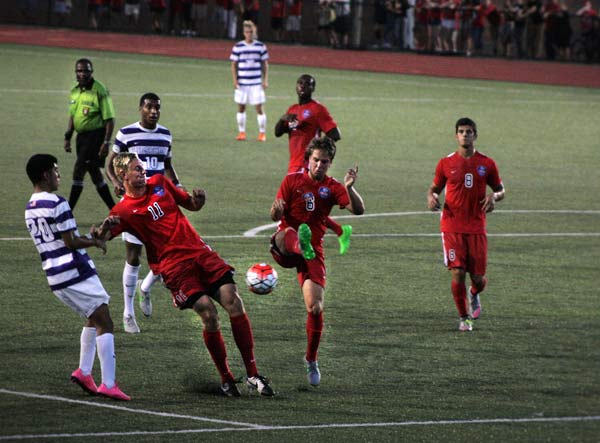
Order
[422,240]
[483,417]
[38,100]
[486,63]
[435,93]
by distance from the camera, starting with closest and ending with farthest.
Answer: [483,417] → [422,240] → [38,100] → [435,93] → [486,63]

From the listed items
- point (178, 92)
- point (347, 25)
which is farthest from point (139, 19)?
point (178, 92)

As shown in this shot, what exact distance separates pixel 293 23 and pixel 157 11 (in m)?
5.89

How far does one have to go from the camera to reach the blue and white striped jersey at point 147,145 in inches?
538

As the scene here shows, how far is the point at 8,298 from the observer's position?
13688mm

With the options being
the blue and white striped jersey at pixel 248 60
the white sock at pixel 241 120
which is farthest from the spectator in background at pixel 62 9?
the white sock at pixel 241 120

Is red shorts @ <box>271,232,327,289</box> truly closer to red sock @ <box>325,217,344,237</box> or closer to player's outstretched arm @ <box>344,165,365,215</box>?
red sock @ <box>325,217,344,237</box>

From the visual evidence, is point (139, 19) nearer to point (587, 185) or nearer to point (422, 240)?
point (587, 185)

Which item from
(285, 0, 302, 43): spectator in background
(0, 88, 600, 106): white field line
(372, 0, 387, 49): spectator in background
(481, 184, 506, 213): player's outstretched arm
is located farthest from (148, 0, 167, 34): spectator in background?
(481, 184, 506, 213): player's outstretched arm

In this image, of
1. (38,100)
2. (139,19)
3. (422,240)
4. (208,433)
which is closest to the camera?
(208,433)

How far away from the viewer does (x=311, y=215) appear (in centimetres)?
1134

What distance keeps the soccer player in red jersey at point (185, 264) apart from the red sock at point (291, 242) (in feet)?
2.40

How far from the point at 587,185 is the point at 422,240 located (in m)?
6.87

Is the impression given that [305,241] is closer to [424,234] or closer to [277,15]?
[424,234]

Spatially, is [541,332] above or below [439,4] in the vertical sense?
below
